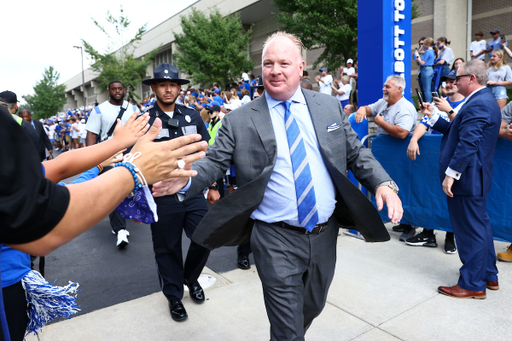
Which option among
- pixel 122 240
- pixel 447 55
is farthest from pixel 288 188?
pixel 447 55

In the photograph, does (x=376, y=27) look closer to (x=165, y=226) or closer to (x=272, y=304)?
(x=165, y=226)

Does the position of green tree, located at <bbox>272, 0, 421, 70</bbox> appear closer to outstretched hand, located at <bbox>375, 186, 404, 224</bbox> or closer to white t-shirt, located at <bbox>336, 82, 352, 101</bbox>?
white t-shirt, located at <bbox>336, 82, 352, 101</bbox>

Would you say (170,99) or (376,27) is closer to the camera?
(170,99)

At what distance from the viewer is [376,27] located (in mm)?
5895

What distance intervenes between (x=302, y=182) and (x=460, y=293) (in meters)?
2.53

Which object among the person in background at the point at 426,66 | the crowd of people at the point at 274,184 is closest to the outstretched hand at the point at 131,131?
the crowd of people at the point at 274,184

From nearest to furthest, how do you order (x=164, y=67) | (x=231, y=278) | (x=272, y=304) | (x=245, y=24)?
1. (x=272, y=304)
2. (x=164, y=67)
3. (x=231, y=278)
4. (x=245, y=24)

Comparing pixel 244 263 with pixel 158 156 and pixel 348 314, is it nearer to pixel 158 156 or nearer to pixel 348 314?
pixel 348 314

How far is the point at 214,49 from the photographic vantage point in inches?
1108

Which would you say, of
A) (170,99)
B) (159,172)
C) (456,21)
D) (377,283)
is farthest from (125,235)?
(456,21)

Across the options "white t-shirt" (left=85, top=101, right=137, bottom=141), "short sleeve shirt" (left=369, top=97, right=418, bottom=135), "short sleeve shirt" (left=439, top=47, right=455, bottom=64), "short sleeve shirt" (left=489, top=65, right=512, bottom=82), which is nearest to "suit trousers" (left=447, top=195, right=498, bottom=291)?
"short sleeve shirt" (left=369, top=97, right=418, bottom=135)

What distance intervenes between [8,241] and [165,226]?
2.65 metres

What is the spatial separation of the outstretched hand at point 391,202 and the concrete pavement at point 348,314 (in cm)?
148

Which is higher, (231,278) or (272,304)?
(272,304)
